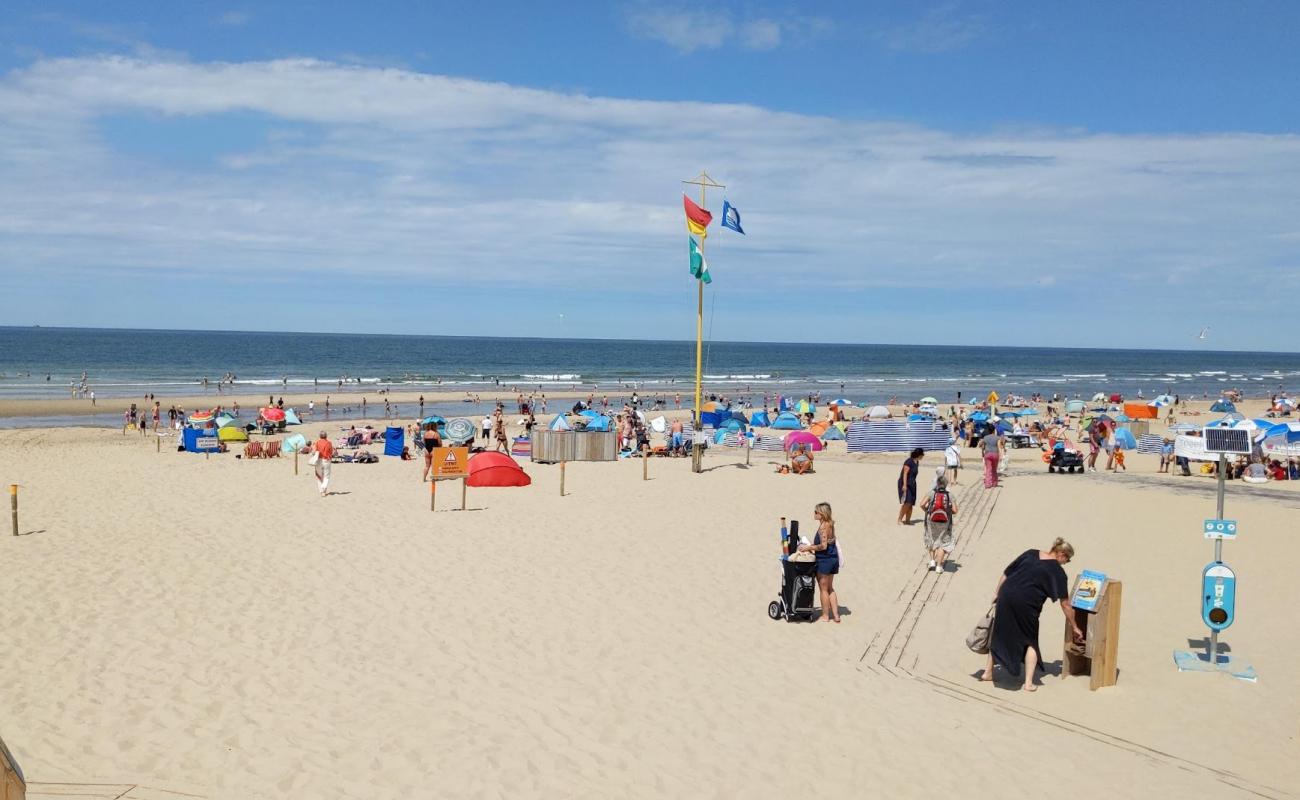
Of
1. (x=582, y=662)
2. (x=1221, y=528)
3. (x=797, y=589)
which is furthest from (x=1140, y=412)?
(x=582, y=662)

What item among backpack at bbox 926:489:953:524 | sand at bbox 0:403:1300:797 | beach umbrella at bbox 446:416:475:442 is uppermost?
backpack at bbox 926:489:953:524

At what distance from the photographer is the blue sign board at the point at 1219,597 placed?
808cm

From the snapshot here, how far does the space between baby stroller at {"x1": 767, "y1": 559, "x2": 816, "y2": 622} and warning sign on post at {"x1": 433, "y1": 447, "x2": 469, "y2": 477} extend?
9.09m

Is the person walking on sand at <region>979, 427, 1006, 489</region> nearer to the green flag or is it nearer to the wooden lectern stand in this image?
the green flag

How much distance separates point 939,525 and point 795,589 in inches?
123

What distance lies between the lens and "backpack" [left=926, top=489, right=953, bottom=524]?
11.8 m

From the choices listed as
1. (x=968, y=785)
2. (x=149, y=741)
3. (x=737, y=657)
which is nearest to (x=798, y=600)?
(x=737, y=657)

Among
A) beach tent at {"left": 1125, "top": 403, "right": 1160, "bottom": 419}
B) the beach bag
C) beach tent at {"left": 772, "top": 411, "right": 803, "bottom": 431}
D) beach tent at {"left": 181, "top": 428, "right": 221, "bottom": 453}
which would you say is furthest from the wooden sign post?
beach tent at {"left": 1125, "top": 403, "right": 1160, "bottom": 419}

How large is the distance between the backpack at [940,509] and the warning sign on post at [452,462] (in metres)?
8.74

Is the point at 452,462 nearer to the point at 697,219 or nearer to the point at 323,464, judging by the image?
the point at 323,464

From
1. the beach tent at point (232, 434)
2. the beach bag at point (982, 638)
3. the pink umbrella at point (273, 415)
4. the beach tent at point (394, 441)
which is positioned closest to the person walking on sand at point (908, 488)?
the beach bag at point (982, 638)

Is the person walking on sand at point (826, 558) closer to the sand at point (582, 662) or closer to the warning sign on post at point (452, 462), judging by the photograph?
the sand at point (582, 662)

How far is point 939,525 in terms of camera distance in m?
11.9

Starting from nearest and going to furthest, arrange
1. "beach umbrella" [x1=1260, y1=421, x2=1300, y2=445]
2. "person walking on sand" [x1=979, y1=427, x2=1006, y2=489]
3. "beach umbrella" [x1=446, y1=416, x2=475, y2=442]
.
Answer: "person walking on sand" [x1=979, y1=427, x2=1006, y2=489], "beach umbrella" [x1=1260, y1=421, x2=1300, y2=445], "beach umbrella" [x1=446, y1=416, x2=475, y2=442]
